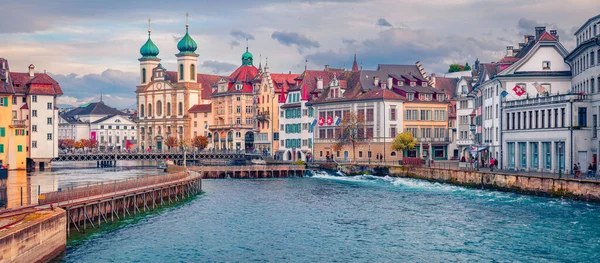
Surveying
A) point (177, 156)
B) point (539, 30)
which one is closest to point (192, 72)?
point (177, 156)

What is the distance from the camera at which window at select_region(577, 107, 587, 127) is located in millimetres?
68688

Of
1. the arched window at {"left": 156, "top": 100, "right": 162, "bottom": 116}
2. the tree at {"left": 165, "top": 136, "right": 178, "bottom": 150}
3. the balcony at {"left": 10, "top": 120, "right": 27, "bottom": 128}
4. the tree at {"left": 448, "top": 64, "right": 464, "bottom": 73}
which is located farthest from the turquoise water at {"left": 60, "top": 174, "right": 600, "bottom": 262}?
the arched window at {"left": 156, "top": 100, "right": 162, "bottom": 116}

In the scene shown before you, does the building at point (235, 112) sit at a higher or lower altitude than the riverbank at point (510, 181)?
higher

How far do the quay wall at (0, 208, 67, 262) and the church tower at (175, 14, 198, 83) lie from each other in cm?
14370

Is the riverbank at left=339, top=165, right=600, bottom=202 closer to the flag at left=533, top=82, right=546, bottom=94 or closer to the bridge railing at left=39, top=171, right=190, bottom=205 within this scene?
the flag at left=533, top=82, right=546, bottom=94

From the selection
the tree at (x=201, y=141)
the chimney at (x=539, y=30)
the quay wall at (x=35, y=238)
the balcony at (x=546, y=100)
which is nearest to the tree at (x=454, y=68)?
the tree at (x=201, y=141)

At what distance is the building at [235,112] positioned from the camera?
159000 mm

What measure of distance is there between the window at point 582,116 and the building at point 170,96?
388ft

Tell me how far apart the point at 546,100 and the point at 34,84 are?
6778 centimetres

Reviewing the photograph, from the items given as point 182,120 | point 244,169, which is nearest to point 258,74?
point 182,120

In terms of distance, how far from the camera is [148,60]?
636 ft

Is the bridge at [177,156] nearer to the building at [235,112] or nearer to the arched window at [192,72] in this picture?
the building at [235,112]

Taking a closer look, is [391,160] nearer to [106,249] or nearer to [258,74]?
[258,74]

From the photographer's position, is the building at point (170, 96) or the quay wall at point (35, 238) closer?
the quay wall at point (35, 238)
